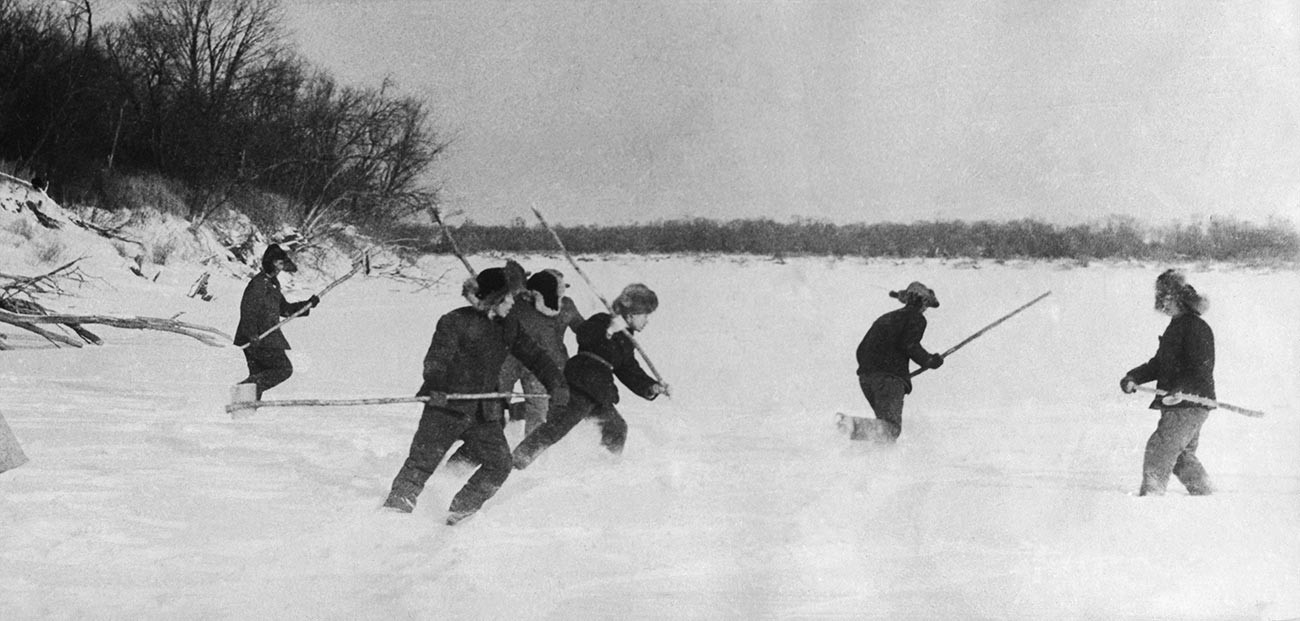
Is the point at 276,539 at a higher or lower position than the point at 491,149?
lower

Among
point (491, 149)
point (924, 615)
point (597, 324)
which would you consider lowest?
point (924, 615)

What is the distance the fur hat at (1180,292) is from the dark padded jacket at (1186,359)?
31 millimetres

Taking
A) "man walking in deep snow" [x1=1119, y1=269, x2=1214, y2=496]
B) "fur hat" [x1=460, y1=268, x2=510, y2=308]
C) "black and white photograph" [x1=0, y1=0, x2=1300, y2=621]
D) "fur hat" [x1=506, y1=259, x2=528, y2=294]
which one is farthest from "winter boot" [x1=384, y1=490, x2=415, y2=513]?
"man walking in deep snow" [x1=1119, y1=269, x2=1214, y2=496]

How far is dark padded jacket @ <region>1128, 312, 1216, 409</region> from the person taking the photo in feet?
11.8

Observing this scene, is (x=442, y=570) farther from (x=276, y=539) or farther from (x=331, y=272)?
(x=331, y=272)

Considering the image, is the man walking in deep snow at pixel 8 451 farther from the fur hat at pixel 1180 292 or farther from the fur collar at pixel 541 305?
the fur hat at pixel 1180 292

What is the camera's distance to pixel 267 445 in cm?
369

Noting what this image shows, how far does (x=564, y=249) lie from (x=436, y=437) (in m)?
0.80

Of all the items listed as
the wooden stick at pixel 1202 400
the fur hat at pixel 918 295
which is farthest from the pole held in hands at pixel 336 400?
the wooden stick at pixel 1202 400

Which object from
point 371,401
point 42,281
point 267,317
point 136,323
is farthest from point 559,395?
point 42,281

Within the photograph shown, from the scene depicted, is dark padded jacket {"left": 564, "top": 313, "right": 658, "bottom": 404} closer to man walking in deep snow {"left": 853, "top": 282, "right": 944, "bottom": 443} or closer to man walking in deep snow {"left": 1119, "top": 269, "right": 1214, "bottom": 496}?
man walking in deep snow {"left": 853, "top": 282, "right": 944, "bottom": 443}

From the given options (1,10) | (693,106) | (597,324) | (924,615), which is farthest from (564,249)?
(1,10)

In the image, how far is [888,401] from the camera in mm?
3988

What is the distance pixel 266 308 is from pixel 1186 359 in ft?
10.3
